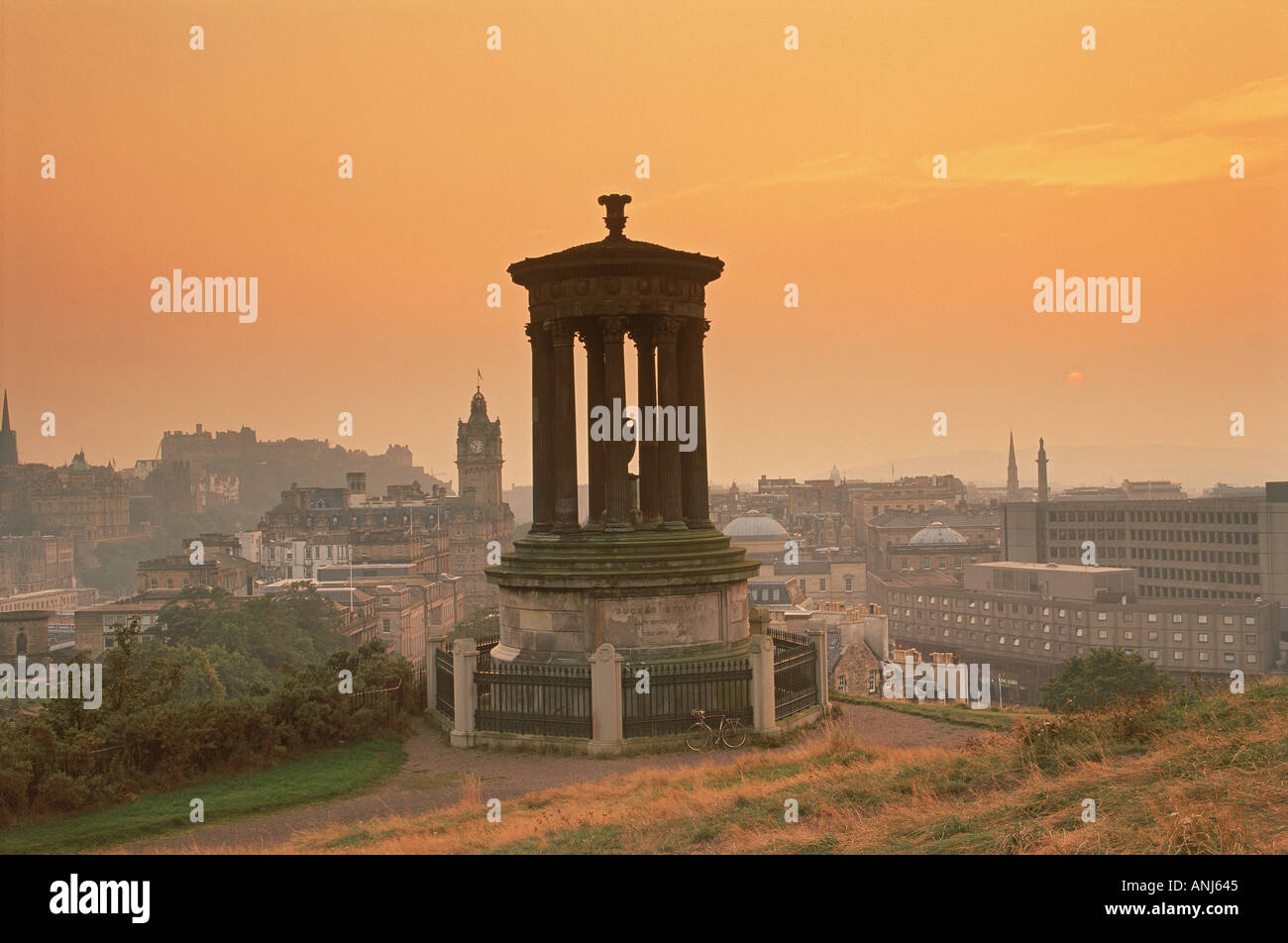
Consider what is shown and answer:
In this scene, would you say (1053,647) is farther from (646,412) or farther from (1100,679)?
(646,412)

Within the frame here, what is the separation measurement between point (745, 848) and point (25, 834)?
967cm

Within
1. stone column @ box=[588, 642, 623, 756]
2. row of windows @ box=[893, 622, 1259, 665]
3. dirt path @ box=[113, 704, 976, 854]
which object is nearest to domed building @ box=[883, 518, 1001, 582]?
row of windows @ box=[893, 622, 1259, 665]

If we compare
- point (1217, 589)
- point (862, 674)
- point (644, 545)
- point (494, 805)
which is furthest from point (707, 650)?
point (1217, 589)

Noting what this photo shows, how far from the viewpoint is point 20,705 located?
7888 cm

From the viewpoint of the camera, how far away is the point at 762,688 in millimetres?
21078

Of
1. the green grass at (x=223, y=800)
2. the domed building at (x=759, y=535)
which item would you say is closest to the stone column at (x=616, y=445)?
the green grass at (x=223, y=800)

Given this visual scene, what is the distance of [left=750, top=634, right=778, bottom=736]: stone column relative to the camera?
21.0 metres

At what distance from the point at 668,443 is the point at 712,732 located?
577cm

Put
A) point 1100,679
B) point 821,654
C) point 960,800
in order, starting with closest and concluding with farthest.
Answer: point 960,800 → point 821,654 → point 1100,679

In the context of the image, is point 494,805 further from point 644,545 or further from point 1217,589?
point 1217,589

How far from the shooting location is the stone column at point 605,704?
20188 millimetres

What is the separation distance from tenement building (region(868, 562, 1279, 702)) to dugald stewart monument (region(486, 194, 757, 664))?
9208cm

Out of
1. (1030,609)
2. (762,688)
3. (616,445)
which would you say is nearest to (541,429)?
(616,445)
